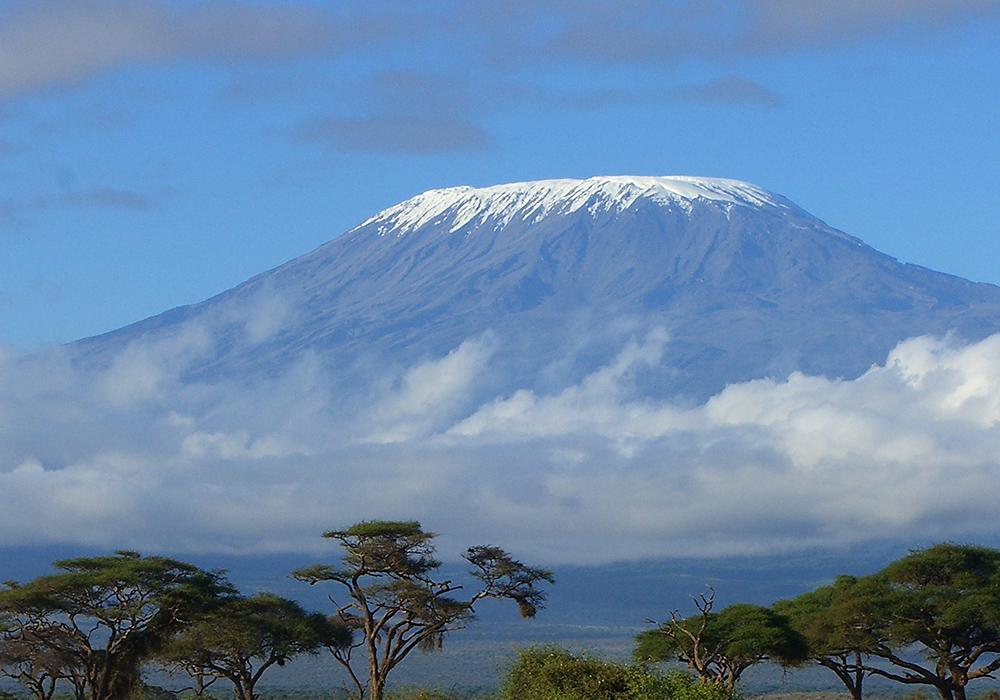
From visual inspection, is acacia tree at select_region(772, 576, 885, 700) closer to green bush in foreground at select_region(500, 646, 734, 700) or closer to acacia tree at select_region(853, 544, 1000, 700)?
acacia tree at select_region(853, 544, 1000, 700)

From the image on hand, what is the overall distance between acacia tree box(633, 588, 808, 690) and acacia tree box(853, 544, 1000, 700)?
3.46 metres

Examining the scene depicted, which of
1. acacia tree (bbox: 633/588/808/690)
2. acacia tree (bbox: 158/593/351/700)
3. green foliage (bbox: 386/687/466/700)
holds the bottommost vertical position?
green foliage (bbox: 386/687/466/700)

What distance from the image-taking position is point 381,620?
62500mm

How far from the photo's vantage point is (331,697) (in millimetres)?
112812

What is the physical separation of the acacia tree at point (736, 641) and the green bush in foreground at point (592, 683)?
2306 cm

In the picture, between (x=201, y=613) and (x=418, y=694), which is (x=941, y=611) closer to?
(x=418, y=694)

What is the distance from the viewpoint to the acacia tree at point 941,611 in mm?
65250

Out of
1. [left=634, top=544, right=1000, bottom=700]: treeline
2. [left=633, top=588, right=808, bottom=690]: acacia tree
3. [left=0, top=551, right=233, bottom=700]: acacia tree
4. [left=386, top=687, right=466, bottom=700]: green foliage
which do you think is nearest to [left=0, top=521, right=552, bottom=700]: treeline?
[left=0, top=551, right=233, bottom=700]: acacia tree

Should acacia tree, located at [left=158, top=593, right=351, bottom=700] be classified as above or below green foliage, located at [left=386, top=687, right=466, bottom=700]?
above

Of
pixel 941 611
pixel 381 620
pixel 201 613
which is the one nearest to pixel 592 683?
pixel 381 620

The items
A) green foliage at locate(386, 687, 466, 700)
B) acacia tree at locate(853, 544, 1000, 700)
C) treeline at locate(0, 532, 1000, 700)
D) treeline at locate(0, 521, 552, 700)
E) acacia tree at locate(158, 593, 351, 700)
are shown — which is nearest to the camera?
green foliage at locate(386, 687, 466, 700)

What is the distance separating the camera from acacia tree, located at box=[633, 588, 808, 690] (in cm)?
6606

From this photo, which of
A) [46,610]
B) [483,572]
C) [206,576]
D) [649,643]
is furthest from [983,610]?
[46,610]

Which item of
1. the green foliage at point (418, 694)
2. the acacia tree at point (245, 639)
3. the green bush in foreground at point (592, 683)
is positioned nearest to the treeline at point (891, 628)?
the acacia tree at point (245, 639)
